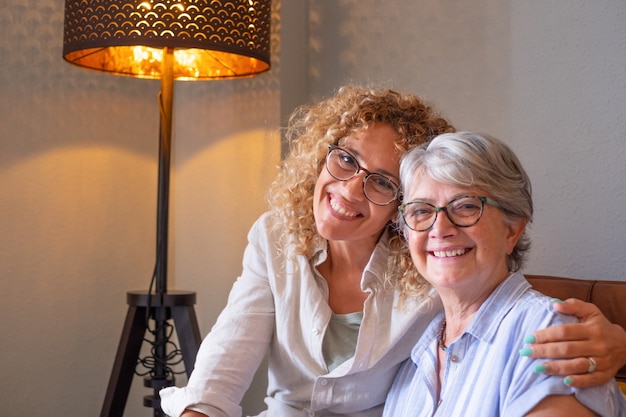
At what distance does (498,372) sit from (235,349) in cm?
65

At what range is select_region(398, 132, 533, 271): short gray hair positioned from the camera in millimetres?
1363

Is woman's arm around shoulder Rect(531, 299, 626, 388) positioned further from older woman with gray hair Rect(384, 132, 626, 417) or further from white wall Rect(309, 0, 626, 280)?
white wall Rect(309, 0, 626, 280)

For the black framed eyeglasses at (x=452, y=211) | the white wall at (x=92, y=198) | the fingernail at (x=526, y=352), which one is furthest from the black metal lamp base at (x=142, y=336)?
the fingernail at (x=526, y=352)

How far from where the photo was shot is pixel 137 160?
301 cm

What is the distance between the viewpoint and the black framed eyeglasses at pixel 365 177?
1.70 m

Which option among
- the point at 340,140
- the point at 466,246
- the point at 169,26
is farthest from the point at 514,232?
the point at 169,26

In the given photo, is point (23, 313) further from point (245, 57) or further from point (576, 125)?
point (576, 125)

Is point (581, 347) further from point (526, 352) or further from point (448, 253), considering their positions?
point (448, 253)

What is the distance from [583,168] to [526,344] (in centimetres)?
97

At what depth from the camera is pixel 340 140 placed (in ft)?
5.80

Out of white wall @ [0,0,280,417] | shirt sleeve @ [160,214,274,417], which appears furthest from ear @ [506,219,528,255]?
white wall @ [0,0,280,417]

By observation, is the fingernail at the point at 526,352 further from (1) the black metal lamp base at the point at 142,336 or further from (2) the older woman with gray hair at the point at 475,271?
(1) the black metal lamp base at the point at 142,336

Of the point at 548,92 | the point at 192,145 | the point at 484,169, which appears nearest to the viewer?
the point at 484,169

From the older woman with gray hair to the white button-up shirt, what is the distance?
18cm
